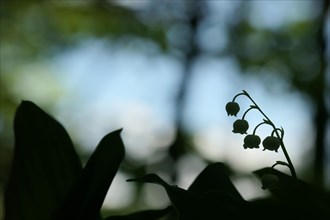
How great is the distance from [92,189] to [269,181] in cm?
16

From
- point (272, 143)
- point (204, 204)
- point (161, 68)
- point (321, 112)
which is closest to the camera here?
point (204, 204)

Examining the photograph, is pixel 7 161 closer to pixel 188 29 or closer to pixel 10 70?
pixel 10 70

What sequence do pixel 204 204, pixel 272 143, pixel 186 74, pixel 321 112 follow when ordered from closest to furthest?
pixel 204 204 < pixel 272 143 < pixel 321 112 < pixel 186 74

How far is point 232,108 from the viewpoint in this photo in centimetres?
57

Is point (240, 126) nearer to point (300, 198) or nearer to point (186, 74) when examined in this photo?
point (300, 198)

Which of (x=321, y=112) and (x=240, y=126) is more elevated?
(x=240, y=126)

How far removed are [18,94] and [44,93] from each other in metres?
0.74

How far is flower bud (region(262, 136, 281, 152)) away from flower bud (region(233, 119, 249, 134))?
0.03 m

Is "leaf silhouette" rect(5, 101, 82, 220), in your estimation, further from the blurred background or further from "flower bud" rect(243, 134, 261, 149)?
the blurred background

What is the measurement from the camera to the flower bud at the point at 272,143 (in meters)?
0.52

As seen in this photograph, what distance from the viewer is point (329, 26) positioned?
6.57m

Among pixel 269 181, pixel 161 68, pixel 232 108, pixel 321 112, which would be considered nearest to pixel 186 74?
pixel 161 68

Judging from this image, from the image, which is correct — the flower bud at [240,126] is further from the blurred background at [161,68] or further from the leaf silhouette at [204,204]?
the blurred background at [161,68]

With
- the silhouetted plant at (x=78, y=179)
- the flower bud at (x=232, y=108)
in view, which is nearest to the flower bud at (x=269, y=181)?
the silhouetted plant at (x=78, y=179)
